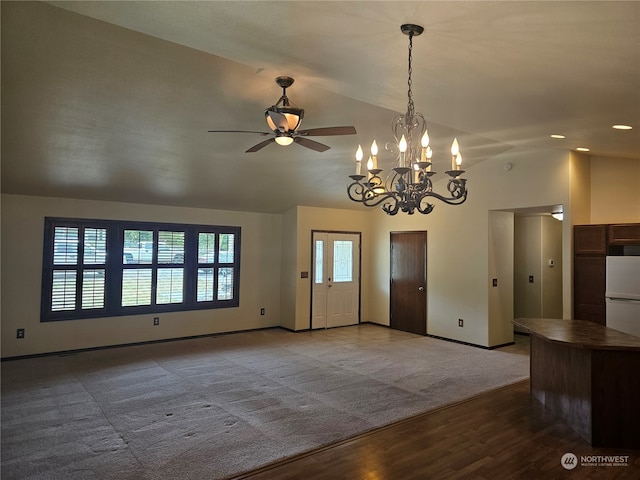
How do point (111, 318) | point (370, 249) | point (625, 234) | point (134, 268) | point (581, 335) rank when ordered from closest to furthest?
point (581, 335), point (625, 234), point (111, 318), point (134, 268), point (370, 249)

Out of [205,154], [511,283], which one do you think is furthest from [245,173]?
[511,283]

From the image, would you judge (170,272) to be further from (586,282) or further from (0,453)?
(586,282)

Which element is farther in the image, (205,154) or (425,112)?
(205,154)

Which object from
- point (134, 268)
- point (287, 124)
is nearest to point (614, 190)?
point (287, 124)

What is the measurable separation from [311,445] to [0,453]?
7.60 ft

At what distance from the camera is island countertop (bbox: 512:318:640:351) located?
3.20 m

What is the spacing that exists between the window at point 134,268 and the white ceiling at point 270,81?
72 centimetres

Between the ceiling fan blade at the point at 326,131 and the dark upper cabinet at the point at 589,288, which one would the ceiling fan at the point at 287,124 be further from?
the dark upper cabinet at the point at 589,288

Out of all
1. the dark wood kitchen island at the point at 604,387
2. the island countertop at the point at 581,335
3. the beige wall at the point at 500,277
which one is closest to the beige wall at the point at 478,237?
the beige wall at the point at 500,277

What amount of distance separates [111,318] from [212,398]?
300 centimetres

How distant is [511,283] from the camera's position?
687 centimetres

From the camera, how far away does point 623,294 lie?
487 cm

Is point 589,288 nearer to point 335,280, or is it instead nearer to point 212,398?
point 335,280

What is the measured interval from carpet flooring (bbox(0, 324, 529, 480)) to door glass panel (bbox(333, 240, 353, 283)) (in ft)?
5.64
